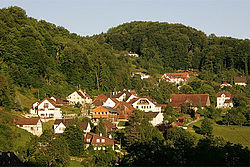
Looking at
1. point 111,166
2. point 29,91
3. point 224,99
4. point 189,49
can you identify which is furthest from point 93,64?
point 189,49

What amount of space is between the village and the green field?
3.55m

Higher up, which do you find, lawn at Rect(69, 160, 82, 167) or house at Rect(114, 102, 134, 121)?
house at Rect(114, 102, 134, 121)

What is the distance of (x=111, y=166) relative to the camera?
27.7 metres

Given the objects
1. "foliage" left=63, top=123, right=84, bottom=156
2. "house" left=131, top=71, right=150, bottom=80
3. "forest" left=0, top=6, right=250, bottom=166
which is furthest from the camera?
"house" left=131, top=71, right=150, bottom=80

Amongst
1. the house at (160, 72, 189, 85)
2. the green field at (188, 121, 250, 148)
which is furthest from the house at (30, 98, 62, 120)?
the house at (160, 72, 189, 85)

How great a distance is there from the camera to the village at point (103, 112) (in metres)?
36.3

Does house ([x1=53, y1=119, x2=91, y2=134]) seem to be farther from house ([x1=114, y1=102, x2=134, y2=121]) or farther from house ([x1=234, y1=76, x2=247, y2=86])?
house ([x1=234, y1=76, x2=247, y2=86])

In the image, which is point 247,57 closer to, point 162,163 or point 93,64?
point 93,64

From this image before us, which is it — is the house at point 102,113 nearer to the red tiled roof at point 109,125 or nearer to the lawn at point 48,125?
the red tiled roof at point 109,125

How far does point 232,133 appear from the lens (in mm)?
41375

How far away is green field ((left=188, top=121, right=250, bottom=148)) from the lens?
1505 inches

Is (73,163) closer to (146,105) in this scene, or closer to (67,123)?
(67,123)

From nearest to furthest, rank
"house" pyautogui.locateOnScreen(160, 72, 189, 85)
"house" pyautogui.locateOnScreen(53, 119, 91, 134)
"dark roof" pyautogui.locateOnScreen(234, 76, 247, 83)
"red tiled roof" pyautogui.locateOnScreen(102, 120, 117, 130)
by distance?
"house" pyautogui.locateOnScreen(53, 119, 91, 134) → "red tiled roof" pyautogui.locateOnScreen(102, 120, 117, 130) → "dark roof" pyautogui.locateOnScreen(234, 76, 247, 83) → "house" pyautogui.locateOnScreen(160, 72, 189, 85)

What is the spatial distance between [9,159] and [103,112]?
1850 centimetres
